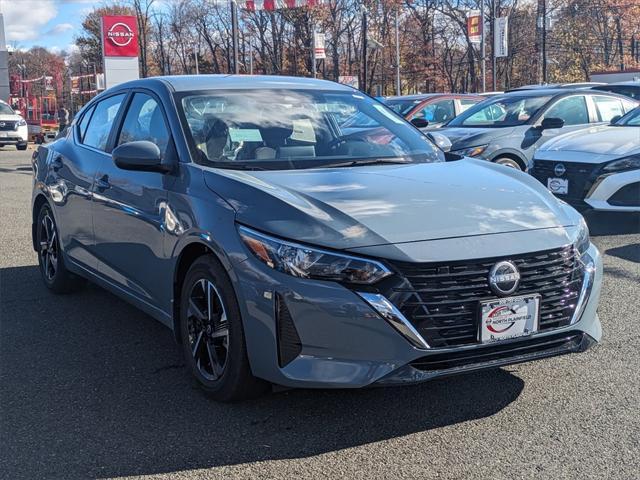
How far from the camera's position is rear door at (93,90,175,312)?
3.91 meters

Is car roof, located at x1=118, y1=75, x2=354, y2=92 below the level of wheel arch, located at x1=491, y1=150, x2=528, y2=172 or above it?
above

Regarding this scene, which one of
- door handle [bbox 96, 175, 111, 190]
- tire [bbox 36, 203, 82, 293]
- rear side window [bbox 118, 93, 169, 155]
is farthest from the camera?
tire [bbox 36, 203, 82, 293]

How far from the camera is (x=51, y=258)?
5781 millimetres

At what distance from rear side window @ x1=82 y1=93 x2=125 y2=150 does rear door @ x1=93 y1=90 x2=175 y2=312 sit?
0.21 m

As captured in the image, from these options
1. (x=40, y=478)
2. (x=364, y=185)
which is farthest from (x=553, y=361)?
(x=40, y=478)

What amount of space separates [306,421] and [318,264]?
32.6 inches

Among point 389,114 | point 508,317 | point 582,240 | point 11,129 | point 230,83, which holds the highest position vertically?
point 11,129

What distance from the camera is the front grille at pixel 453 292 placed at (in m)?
2.96

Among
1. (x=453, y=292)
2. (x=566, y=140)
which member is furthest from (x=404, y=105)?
(x=453, y=292)

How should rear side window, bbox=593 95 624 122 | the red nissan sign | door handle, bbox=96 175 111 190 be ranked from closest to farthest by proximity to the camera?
door handle, bbox=96 175 111 190 < rear side window, bbox=593 95 624 122 < the red nissan sign

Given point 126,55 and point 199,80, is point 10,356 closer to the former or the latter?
point 199,80

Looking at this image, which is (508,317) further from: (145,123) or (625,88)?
(625,88)

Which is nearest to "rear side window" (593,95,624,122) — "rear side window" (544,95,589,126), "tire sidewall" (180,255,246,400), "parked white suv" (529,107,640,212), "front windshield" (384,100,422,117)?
"rear side window" (544,95,589,126)

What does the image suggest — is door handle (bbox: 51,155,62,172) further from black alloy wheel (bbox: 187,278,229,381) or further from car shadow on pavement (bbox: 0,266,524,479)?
black alloy wheel (bbox: 187,278,229,381)
